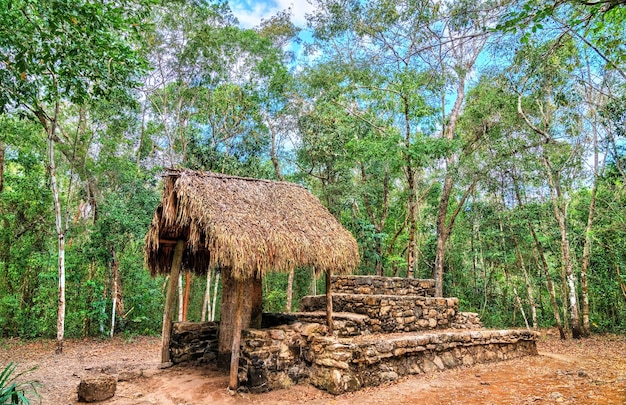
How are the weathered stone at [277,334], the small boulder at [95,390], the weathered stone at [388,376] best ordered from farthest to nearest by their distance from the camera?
the weathered stone at [388,376]
the weathered stone at [277,334]
the small boulder at [95,390]

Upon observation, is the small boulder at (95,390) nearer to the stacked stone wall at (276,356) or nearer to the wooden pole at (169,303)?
the wooden pole at (169,303)

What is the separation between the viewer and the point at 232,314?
6.21 m

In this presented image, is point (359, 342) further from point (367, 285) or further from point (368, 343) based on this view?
point (367, 285)

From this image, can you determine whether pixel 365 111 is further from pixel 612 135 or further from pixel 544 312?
pixel 544 312

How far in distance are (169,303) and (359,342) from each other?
3.37 meters

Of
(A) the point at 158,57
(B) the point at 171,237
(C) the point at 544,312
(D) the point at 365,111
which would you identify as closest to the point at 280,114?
(D) the point at 365,111

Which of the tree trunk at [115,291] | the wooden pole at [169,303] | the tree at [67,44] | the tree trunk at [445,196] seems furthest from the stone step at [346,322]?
the tree trunk at [115,291]

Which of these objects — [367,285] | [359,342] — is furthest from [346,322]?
[367,285]

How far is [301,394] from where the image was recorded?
5086mm

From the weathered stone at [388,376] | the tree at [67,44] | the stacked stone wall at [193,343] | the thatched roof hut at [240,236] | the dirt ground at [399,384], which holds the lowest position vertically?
the dirt ground at [399,384]

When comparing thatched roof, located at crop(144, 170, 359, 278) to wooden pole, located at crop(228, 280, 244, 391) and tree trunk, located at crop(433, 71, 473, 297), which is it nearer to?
wooden pole, located at crop(228, 280, 244, 391)

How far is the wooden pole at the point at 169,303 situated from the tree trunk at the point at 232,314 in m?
0.89

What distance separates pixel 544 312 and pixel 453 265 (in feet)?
11.3

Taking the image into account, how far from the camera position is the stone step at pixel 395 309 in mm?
7086
